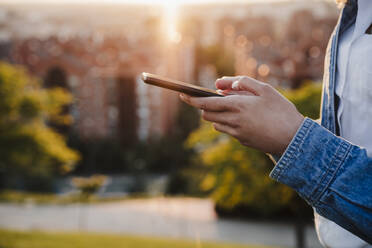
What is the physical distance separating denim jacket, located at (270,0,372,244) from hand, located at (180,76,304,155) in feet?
0.09

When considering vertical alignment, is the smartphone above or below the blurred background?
above

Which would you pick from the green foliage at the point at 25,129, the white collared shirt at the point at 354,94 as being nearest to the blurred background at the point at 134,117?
the green foliage at the point at 25,129

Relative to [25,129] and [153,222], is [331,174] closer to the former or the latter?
[25,129]

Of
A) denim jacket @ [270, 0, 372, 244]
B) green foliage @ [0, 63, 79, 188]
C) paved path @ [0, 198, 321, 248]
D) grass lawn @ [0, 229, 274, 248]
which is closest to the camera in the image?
denim jacket @ [270, 0, 372, 244]

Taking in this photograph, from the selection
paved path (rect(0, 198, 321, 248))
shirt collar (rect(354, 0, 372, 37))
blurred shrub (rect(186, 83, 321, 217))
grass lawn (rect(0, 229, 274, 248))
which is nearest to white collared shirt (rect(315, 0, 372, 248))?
shirt collar (rect(354, 0, 372, 37))

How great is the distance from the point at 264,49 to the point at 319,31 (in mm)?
3600

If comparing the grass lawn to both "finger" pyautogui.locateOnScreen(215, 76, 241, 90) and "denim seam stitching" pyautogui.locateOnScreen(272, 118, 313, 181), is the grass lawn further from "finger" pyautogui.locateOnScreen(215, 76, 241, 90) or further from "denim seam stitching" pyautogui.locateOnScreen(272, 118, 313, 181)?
"denim seam stitching" pyautogui.locateOnScreen(272, 118, 313, 181)

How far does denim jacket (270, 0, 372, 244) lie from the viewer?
2.61 ft

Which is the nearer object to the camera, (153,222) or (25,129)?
(25,129)

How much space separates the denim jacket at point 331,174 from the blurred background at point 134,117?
740cm

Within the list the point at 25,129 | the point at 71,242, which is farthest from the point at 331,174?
the point at 25,129

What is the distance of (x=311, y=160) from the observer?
0.81 metres

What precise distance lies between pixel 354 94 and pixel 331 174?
20cm

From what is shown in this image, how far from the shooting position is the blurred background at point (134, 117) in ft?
34.5
